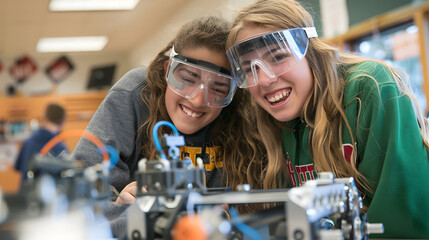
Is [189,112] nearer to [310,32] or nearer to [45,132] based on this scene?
[310,32]

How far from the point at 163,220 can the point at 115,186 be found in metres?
0.90

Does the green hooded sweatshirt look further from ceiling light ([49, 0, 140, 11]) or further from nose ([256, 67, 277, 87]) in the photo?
ceiling light ([49, 0, 140, 11])

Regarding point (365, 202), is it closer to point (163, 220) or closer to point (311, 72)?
point (311, 72)

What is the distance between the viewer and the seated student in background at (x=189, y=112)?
1.69 m

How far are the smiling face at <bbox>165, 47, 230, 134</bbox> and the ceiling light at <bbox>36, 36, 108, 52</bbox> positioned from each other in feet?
21.5

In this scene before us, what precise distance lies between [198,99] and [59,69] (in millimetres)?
8086

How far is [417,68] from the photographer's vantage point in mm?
3959

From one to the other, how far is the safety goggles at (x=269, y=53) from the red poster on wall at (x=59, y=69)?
8.11m

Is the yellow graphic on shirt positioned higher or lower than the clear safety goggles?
lower

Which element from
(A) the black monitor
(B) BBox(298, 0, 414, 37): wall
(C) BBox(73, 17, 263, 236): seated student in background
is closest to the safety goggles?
(C) BBox(73, 17, 263, 236): seated student in background

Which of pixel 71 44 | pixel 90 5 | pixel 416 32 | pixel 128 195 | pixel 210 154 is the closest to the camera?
pixel 128 195

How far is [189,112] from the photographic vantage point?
178 cm

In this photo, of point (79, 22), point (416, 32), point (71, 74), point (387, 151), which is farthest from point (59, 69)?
point (387, 151)

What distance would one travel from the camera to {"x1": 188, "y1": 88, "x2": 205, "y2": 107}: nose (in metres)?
1.68
